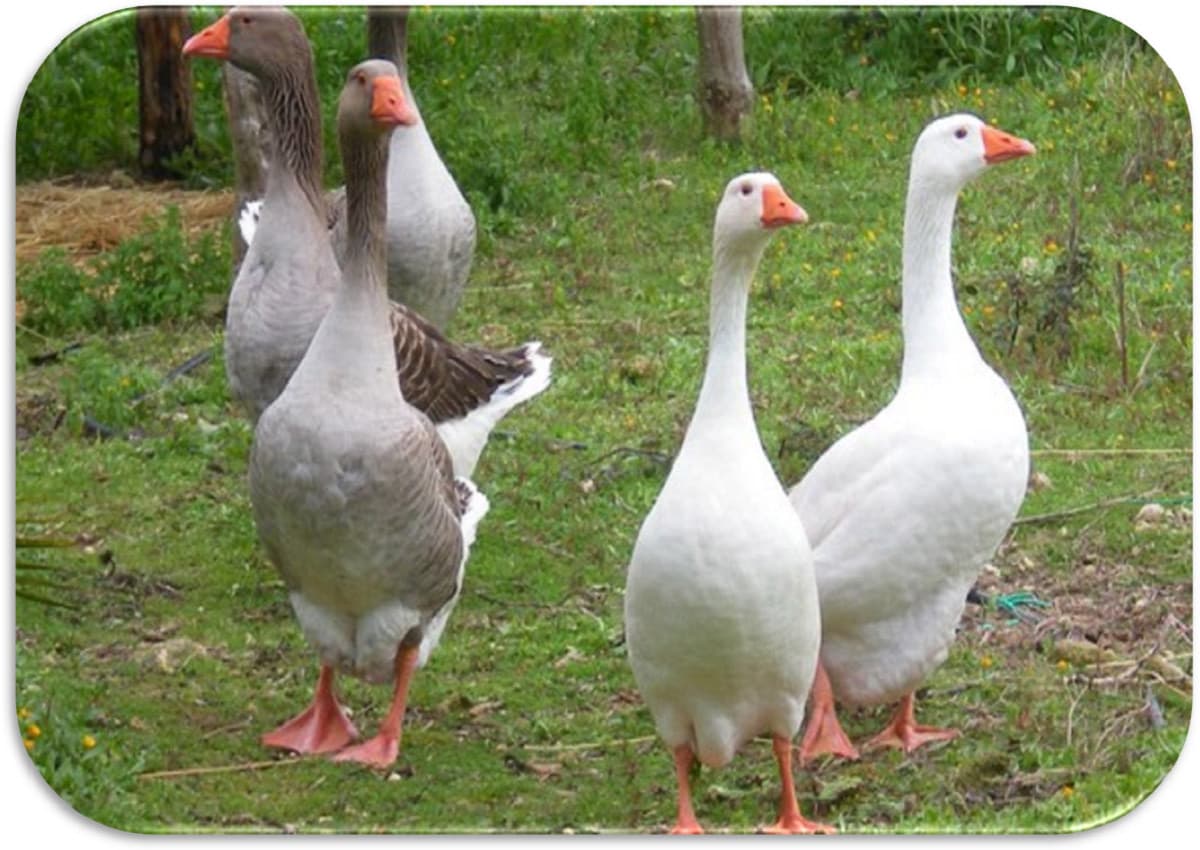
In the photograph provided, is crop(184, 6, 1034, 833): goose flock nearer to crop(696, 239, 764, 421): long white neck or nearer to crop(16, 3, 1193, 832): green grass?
crop(696, 239, 764, 421): long white neck

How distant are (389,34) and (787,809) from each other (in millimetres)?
1540

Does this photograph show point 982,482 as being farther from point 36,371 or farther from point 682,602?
point 36,371

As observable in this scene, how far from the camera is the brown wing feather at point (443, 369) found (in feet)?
19.3

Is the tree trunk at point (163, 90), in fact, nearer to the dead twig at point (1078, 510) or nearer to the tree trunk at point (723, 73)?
the tree trunk at point (723, 73)

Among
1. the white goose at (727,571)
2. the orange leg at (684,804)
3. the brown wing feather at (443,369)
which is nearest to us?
the white goose at (727,571)

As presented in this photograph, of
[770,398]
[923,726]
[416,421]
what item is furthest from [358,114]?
[923,726]

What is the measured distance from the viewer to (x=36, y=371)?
5480mm

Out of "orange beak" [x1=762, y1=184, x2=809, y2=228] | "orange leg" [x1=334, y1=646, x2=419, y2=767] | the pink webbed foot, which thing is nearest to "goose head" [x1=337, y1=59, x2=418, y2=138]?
"orange beak" [x1=762, y1=184, x2=809, y2=228]

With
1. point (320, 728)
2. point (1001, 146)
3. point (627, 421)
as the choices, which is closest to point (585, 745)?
point (320, 728)

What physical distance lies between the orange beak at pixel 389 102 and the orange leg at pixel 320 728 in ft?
3.29

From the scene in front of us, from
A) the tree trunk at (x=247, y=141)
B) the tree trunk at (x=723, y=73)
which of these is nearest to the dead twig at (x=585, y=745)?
the tree trunk at (x=723, y=73)

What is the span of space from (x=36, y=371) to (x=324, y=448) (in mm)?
601

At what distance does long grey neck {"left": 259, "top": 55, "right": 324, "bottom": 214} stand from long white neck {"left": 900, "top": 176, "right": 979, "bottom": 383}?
1242 millimetres

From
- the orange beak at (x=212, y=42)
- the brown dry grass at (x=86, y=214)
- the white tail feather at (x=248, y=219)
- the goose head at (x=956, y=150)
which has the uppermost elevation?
the orange beak at (x=212, y=42)
